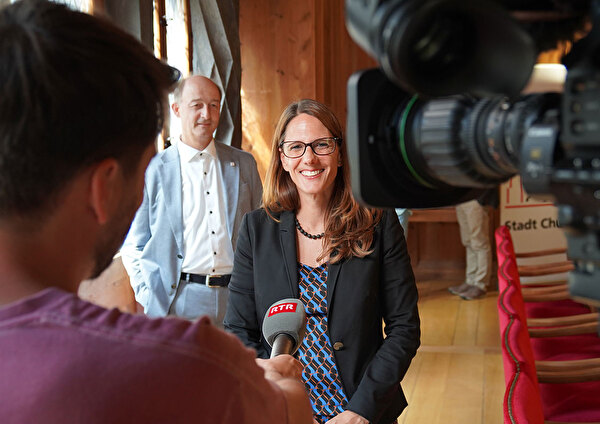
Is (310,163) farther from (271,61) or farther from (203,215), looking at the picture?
(271,61)

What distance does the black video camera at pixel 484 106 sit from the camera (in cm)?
68

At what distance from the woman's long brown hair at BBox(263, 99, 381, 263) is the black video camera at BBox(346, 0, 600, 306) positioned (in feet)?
3.25

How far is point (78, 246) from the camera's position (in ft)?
2.63

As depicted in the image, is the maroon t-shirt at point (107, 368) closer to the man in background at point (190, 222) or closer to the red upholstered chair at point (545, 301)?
the man in background at point (190, 222)

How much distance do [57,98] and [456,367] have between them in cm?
415

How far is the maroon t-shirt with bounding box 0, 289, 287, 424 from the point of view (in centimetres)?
70

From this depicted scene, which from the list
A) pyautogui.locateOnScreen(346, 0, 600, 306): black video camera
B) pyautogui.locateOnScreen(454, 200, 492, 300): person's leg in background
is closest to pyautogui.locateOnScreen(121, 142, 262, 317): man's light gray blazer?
pyautogui.locateOnScreen(346, 0, 600, 306): black video camera

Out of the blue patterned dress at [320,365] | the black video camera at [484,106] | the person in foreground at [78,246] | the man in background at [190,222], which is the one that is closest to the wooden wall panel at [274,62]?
the man in background at [190,222]

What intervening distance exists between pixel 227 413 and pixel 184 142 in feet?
9.45

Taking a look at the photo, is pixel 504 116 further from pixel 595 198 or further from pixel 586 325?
pixel 586 325

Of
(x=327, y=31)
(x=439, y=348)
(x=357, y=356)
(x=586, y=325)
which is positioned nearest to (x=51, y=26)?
(x=357, y=356)

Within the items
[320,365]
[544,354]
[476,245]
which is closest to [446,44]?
[320,365]

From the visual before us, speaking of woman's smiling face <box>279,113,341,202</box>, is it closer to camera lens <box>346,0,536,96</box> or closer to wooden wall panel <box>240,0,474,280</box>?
camera lens <box>346,0,536,96</box>

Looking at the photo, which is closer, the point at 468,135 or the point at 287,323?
the point at 468,135
